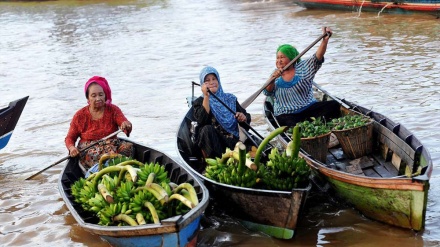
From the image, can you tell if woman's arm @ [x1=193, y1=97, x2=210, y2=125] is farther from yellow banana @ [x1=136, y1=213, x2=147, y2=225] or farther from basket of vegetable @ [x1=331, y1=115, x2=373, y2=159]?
yellow banana @ [x1=136, y1=213, x2=147, y2=225]

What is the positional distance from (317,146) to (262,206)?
0.98 meters

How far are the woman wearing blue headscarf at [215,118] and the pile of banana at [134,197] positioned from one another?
91cm

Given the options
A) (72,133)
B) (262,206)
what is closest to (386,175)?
(262,206)

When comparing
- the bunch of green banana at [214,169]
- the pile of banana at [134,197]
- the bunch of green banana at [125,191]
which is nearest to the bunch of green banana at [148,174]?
the pile of banana at [134,197]

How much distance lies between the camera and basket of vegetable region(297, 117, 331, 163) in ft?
17.0

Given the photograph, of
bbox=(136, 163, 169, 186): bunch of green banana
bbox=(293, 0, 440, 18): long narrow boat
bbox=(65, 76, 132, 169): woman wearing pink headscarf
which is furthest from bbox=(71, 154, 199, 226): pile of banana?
bbox=(293, 0, 440, 18): long narrow boat

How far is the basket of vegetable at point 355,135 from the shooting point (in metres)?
5.36

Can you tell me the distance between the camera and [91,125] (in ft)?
18.7

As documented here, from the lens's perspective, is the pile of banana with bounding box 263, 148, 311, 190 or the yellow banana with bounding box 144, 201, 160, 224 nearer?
the yellow banana with bounding box 144, 201, 160, 224

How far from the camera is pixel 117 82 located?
11.6 metres

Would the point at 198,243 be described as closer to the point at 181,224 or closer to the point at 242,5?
the point at 181,224

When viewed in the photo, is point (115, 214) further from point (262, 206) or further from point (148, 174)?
point (262, 206)

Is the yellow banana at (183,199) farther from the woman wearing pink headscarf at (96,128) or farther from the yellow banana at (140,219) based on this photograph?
the woman wearing pink headscarf at (96,128)

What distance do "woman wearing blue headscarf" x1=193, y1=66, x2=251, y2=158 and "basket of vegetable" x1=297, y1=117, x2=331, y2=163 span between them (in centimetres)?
63
